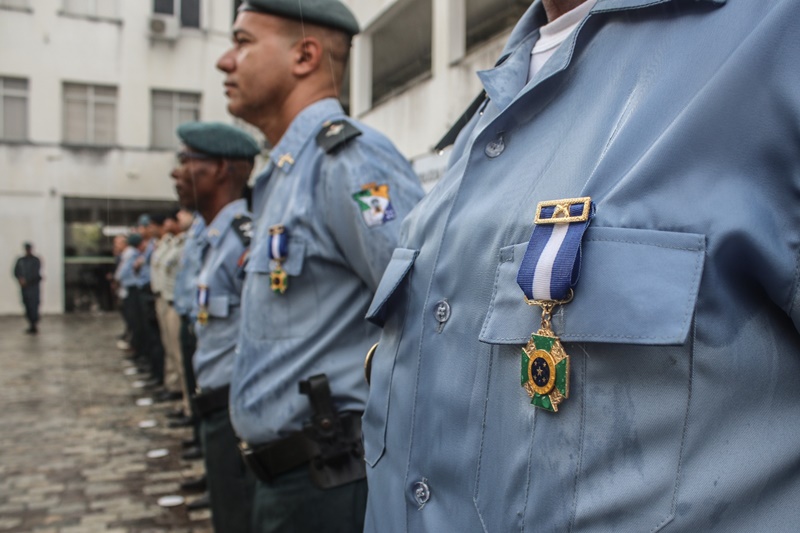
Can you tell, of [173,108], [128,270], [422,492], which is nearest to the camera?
[422,492]

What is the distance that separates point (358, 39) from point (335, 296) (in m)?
11.1

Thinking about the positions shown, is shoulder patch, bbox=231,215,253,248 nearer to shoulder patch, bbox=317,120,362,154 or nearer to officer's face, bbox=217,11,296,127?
officer's face, bbox=217,11,296,127

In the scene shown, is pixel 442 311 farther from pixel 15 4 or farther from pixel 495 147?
pixel 15 4

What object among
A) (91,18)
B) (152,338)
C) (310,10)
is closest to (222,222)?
(310,10)

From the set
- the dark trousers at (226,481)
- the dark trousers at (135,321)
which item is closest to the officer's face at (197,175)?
the dark trousers at (226,481)

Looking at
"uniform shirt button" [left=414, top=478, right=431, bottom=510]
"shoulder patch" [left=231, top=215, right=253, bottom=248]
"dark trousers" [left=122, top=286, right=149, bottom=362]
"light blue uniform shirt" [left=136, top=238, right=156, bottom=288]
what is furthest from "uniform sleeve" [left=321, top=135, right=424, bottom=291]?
"light blue uniform shirt" [left=136, top=238, right=156, bottom=288]

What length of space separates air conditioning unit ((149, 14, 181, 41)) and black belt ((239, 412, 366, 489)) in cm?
1896

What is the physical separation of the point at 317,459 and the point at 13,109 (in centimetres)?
2066

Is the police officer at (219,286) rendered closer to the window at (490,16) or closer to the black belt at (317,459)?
the black belt at (317,459)

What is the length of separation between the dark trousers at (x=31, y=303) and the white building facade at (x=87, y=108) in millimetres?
4506

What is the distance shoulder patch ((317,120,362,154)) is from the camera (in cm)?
231

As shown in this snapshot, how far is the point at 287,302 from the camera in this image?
7.60ft

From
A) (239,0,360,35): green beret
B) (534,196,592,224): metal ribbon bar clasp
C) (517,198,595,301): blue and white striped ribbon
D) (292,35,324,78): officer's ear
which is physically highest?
(239,0,360,35): green beret

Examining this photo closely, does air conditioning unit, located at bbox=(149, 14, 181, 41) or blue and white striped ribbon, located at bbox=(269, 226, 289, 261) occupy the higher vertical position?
air conditioning unit, located at bbox=(149, 14, 181, 41)
